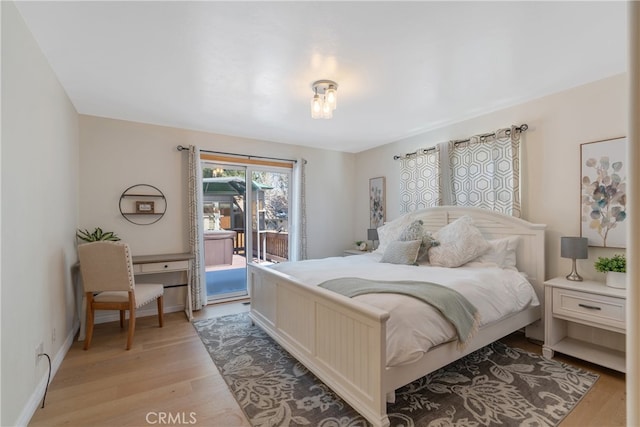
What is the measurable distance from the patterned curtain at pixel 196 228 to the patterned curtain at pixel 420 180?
2.90 meters

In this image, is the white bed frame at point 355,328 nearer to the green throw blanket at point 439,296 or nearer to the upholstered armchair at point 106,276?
the green throw blanket at point 439,296

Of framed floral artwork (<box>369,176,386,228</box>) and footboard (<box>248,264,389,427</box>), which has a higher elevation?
framed floral artwork (<box>369,176,386,228</box>)

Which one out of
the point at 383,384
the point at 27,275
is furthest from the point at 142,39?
the point at 383,384

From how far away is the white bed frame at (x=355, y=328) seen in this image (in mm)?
1743

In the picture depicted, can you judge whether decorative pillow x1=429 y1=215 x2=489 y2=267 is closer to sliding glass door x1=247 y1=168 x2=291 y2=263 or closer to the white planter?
the white planter

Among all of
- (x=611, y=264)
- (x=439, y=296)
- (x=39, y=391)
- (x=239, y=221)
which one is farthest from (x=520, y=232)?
(x=39, y=391)

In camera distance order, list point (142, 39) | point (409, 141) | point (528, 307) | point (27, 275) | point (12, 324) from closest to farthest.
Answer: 1. point (12, 324)
2. point (27, 275)
3. point (142, 39)
4. point (528, 307)
5. point (409, 141)

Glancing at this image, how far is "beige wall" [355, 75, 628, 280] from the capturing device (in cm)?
267

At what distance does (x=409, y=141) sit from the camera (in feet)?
14.8

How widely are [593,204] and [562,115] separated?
905 mm

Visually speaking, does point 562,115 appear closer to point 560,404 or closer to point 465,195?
point 465,195

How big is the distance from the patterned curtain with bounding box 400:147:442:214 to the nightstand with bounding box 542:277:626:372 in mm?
1673

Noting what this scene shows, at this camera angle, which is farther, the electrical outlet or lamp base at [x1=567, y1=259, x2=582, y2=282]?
lamp base at [x1=567, y1=259, x2=582, y2=282]
